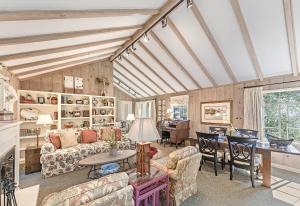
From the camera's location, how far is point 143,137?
2246 millimetres

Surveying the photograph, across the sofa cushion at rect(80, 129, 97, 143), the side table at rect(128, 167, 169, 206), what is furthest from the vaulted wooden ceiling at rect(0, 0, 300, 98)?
the side table at rect(128, 167, 169, 206)

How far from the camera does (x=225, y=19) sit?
11.8 ft

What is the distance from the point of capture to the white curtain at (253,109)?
4.85 m

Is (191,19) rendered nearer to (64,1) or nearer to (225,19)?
(225,19)

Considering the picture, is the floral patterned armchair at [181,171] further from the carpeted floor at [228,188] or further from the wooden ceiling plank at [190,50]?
the wooden ceiling plank at [190,50]

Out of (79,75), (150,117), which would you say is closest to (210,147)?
(150,117)

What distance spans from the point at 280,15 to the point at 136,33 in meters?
3.35

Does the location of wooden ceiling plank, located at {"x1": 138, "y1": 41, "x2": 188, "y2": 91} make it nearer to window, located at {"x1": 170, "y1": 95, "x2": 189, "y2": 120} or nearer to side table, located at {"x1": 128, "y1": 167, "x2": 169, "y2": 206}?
window, located at {"x1": 170, "y1": 95, "x2": 189, "y2": 120}

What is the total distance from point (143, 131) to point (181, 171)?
0.86 meters

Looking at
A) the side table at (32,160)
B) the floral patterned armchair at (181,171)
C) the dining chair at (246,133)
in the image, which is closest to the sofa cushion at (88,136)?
the side table at (32,160)

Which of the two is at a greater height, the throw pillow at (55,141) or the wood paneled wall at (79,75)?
the wood paneled wall at (79,75)

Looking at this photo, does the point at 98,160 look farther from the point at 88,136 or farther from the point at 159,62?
the point at 159,62

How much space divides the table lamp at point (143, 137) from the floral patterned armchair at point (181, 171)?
0.40 meters

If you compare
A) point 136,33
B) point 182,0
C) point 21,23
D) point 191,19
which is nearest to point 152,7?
point 182,0
